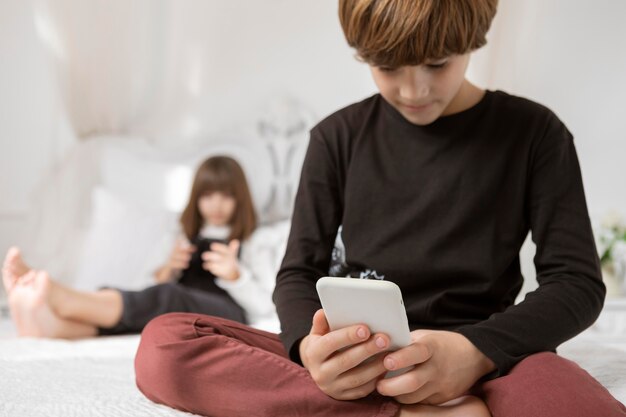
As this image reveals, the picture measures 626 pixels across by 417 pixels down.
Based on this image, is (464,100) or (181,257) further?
(181,257)

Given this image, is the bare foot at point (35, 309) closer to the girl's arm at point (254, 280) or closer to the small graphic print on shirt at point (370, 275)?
the girl's arm at point (254, 280)

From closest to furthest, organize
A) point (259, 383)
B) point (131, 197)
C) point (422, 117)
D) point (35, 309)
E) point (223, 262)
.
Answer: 1. point (259, 383)
2. point (422, 117)
3. point (35, 309)
4. point (223, 262)
5. point (131, 197)

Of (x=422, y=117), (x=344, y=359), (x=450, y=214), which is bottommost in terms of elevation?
(x=344, y=359)

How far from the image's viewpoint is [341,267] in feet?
3.82

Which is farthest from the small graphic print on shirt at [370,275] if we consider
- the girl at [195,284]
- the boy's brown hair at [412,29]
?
the girl at [195,284]

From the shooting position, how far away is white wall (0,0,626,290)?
2117 millimetres

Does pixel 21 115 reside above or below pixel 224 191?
above

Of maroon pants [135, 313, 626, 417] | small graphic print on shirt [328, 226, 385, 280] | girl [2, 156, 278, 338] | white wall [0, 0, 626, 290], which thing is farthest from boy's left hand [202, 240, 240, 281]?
maroon pants [135, 313, 626, 417]

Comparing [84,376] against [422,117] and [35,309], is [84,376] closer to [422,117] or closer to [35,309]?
[35,309]

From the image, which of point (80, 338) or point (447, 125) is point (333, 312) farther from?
point (80, 338)

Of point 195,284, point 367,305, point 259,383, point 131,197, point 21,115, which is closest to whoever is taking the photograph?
point 367,305

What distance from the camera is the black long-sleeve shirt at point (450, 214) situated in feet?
3.37

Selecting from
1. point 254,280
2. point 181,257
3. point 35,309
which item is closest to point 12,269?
point 35,309

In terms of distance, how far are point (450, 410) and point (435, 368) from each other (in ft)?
0.21
